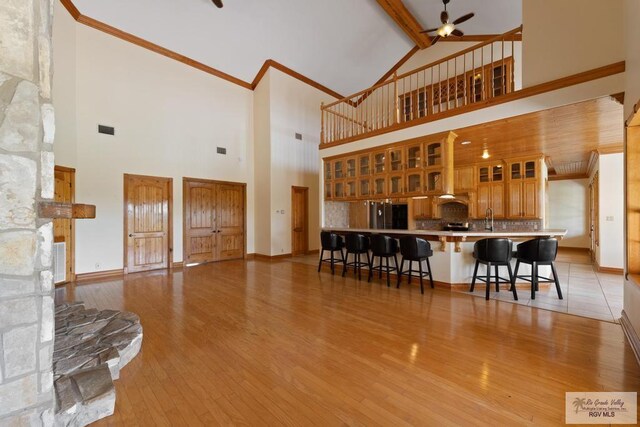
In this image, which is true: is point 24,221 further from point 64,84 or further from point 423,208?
point 423,208

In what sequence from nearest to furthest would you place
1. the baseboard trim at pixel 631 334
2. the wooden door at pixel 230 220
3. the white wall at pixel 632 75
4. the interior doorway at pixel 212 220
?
the baseboard trim at pixel 631 334 → the white wall at pixel 632 75 → the interior doorway at pixel 212 220 → the wooden door at pixel 230 220

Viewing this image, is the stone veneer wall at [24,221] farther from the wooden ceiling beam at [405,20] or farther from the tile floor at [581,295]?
the wooden ceiling beam at [405,20]

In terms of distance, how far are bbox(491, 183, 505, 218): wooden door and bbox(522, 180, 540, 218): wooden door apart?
0.42 meters

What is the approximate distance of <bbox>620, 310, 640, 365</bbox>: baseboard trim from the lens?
228 centimetres

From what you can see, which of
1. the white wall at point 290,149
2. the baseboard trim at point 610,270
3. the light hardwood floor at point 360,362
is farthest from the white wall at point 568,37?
the white wall at point 290,149

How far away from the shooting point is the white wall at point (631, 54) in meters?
2.38

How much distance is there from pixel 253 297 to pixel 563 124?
509 centimetres

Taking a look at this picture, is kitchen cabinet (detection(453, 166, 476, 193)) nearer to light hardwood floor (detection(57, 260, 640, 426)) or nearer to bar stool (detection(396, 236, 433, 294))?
bar stool (detection(396, 236, 433, 294))

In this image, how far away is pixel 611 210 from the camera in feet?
Result: 18.3

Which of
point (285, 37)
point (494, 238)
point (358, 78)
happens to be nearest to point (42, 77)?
point (494, 238)

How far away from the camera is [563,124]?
4.00m

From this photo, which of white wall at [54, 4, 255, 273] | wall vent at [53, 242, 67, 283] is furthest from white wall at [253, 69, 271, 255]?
wall vent at [53, 242, 67, 283]

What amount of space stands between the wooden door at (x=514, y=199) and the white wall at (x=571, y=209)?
10.8 ft

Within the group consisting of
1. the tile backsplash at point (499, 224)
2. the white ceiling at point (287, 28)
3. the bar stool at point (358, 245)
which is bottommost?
Answer: the bar stool at point (358, 245)
